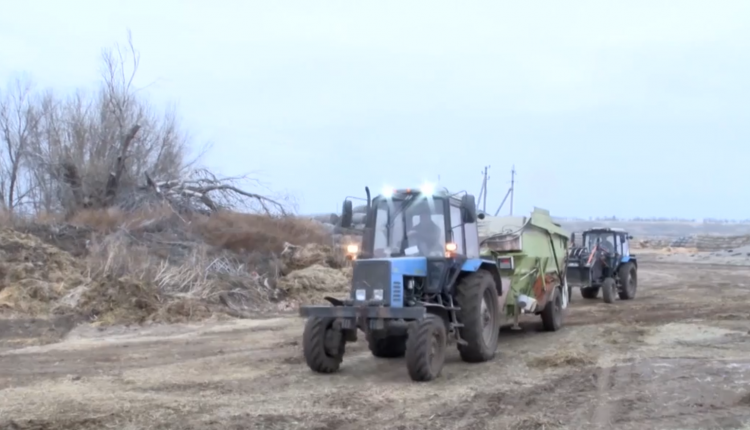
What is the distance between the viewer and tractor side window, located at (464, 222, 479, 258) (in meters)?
11.2

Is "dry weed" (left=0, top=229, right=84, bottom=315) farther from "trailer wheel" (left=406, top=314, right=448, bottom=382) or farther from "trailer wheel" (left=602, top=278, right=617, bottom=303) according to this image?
"trailer wheel" (left=602, top=278, right=617, bottom=303)

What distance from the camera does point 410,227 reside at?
1079cm

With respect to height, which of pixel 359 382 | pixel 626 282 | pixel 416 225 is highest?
pixel 416 225

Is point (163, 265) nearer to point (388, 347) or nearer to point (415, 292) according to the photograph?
point (388, 347)

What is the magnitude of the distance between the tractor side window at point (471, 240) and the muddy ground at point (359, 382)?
1543 mm

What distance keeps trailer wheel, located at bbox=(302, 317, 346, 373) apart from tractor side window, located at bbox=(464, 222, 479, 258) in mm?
2319

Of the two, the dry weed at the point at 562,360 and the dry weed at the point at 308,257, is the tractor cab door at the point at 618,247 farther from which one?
the dry weed at the point at 562,360

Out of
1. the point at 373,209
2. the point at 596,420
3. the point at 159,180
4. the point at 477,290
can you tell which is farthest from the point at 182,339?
the point at 159,180

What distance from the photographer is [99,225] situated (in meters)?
21.2

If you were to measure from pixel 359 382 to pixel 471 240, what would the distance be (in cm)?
291

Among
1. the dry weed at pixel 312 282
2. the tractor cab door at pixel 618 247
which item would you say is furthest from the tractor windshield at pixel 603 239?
the dry weed at pixel 312 282

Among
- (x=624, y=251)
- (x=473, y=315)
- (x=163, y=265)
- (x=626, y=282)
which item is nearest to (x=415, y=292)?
(x=473, y=315)

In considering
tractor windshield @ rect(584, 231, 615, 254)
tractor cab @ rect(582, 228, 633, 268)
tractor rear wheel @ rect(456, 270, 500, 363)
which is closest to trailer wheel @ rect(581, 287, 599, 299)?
tractor cab @ rect(582, 228, 633, 268)

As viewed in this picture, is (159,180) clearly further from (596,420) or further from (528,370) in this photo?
(596,420)
